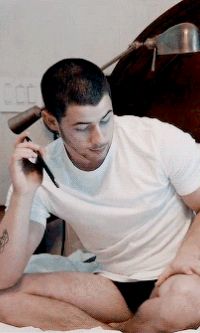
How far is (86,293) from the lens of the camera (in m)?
1.39

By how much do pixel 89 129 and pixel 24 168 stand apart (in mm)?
222

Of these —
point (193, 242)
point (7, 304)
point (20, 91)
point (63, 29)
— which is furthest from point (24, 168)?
point (63, 29)

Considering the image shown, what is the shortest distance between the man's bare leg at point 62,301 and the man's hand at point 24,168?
24cm

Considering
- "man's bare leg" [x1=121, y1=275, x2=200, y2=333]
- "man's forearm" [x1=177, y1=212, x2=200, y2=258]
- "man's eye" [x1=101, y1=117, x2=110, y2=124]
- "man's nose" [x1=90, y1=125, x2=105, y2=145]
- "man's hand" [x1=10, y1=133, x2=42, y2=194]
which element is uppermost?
"man's eye" [x1=101, y1=117, x2=110, y2=124]

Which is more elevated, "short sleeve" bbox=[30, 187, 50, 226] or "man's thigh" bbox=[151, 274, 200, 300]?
"short sleeve" bbox=[30, 187, 50, 226]

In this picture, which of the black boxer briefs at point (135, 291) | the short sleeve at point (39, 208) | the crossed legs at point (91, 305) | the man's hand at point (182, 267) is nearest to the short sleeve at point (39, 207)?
the short sleeve at point (39, 208)

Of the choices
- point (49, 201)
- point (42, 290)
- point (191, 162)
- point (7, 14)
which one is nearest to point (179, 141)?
point (191, 162)

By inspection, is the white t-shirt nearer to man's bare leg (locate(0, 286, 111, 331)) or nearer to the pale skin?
the pale skin

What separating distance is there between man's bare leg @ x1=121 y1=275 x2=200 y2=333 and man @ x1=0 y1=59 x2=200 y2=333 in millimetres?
32

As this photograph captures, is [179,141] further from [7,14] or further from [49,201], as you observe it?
[7,14]

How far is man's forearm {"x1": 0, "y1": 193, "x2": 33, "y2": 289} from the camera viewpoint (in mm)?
1365

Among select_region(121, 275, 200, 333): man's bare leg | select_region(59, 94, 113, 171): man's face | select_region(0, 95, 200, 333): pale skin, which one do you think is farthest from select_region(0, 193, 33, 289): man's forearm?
select_region(121, 275, 200, 333): man's bare leg

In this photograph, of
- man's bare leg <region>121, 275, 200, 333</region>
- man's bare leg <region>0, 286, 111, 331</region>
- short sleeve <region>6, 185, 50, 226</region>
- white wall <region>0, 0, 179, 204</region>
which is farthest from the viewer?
white wall <region>0, 0, 179, 204</region>

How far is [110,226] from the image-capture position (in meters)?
1.40
